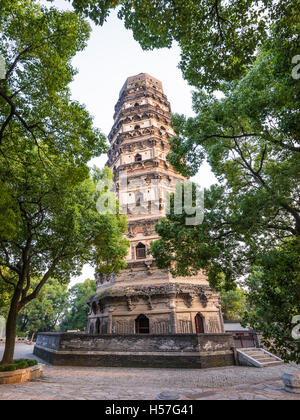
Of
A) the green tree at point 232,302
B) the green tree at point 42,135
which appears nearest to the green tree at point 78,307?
the green tree at point 232,302

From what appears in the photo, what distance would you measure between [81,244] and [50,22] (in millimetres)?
7780

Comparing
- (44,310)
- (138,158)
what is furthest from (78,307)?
(138,158)

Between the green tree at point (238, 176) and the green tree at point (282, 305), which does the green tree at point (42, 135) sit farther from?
the green tree at point (282, 305)

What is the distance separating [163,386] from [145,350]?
4521 mm

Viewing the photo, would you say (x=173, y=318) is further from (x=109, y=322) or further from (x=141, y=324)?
(x=109, y=322)

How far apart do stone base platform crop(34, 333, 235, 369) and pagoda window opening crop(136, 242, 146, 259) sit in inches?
241

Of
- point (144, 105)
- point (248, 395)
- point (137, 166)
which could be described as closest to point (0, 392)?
point (248, 395)

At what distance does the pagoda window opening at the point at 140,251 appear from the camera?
1741 centimetres

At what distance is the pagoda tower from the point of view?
15.3 m

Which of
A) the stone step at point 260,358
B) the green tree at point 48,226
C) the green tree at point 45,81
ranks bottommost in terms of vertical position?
the stone step at point 260,358

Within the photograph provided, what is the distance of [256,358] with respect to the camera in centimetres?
1160

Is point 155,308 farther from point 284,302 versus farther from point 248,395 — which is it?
point 284,302

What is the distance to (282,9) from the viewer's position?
524cm

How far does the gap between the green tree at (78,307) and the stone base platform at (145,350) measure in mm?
26688
